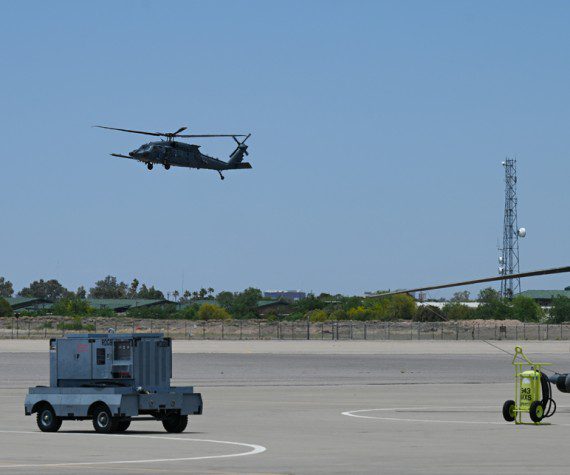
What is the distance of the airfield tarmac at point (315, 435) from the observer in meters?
24.6

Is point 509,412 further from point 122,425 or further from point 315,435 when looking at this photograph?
point 122,425

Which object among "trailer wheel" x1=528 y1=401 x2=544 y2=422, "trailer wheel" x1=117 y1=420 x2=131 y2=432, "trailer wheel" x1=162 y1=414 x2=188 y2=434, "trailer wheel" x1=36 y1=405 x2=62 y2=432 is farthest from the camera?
"trailer wheel" x1=528 y1=401 x2=544 y2=422

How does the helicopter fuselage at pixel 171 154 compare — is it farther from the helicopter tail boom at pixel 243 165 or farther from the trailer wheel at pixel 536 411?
the trailer wheel at pixel 536 411

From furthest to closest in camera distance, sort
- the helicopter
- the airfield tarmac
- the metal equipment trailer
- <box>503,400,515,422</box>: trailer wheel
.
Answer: the helicopter, <box>503,400,515,422</box>: trailer wheel, the metal equipment trailer, the airfield tarmac

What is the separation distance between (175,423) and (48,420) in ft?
9.81

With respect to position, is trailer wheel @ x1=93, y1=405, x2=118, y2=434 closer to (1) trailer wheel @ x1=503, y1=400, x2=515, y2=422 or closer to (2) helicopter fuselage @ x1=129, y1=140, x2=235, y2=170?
(1) trailer wheel @ x1=503, y1=400, x2=515, y2=422

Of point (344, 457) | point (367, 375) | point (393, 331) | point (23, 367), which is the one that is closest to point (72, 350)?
point (344, 457)

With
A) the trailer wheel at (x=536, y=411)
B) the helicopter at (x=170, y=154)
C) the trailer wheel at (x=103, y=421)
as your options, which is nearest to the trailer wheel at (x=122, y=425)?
the trailer wheel at (x=103, y=421)

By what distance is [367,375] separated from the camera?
2911 inches

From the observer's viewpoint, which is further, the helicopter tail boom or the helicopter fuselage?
the helicopter tail boom

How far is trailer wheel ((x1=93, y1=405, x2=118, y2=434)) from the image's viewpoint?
32250 mm

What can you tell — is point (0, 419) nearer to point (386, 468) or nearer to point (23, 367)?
point (386, 468)

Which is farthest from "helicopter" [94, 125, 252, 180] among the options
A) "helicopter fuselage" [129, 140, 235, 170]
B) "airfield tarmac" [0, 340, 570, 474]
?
"airfield tarmac" [0, 340, 570, 474]

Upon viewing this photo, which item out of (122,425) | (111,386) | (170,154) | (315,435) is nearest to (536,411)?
(315,435)
